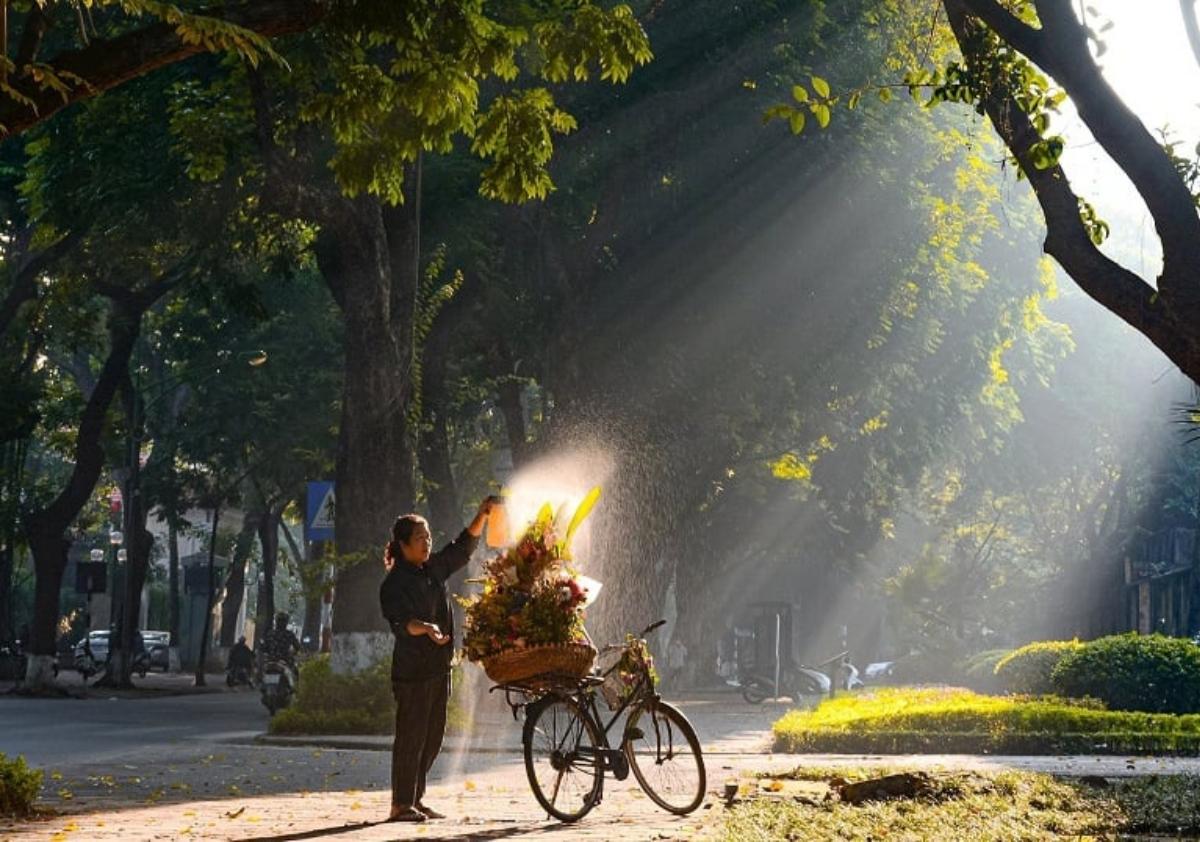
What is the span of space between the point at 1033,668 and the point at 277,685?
11.6 m

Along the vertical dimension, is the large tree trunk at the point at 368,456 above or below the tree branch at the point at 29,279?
below

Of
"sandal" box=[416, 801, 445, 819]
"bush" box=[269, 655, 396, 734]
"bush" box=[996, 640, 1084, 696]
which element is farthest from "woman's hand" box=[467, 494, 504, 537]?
"bush" box=[996, 640, 1084, 696]

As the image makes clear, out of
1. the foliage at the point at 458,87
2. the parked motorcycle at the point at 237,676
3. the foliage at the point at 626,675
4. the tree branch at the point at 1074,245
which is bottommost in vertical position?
the foliage at the point at 626,675

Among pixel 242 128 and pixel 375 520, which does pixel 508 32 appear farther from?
pixel 375 520

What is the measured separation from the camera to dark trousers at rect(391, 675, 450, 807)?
12961 millimetres

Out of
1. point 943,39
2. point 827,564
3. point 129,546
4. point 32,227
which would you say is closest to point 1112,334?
point 827,564

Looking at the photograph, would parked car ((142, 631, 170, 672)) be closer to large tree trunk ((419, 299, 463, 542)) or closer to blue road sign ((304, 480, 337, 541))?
large tree trunk ((419, 299, 463, 542))

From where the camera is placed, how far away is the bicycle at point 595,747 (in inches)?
512

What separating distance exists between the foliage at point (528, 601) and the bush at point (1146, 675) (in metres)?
16.3

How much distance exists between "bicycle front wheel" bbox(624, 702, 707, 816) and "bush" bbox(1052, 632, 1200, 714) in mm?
15693

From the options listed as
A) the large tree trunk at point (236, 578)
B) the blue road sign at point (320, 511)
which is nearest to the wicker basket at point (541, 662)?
the blue road sign at point (320, 511)

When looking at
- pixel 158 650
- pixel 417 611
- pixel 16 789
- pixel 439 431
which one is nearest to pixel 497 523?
pixel 417 611

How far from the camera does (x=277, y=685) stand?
31984mm

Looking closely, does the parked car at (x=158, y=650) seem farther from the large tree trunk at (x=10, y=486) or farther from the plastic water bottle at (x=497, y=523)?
the plastic water bottle at (x=497, y=523)
